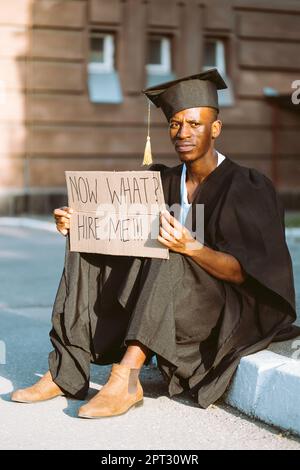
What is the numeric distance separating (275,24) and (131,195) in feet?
48.3

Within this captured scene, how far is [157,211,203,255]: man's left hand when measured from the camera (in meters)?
4.25

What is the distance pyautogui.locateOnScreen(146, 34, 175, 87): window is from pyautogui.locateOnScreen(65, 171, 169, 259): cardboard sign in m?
13.4

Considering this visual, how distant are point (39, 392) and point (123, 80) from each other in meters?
13.4

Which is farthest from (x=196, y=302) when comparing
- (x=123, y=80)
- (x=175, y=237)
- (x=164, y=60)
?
(x=164, y=60)

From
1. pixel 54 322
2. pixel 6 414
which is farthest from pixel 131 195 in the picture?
pixel 6 414

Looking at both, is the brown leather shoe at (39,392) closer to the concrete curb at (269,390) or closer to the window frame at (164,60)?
the concrete curb at (269,390)

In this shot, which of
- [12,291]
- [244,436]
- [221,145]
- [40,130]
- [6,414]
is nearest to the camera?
[244,436]

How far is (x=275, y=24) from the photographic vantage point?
61.0 feet

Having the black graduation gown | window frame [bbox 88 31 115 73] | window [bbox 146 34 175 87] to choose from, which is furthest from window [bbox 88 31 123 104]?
the black graduation gown

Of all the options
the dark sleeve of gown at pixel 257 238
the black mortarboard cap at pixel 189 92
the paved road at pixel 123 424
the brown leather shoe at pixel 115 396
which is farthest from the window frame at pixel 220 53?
the brown leather shoe at pixel 115 396

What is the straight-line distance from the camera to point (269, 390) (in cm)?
426

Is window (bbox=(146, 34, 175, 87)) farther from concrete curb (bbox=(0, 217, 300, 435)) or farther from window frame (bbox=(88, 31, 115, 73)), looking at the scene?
concrete curb (bbox=(0, 217, 300, 435))

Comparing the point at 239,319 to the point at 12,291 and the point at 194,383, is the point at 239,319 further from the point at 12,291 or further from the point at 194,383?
the point at 12,291

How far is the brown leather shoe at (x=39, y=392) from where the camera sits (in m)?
4.57
